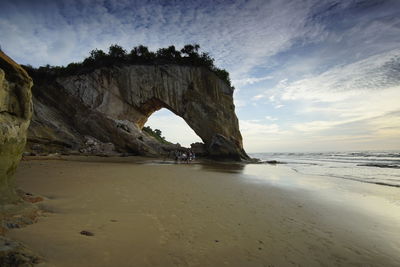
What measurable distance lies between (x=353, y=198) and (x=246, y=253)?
676cm

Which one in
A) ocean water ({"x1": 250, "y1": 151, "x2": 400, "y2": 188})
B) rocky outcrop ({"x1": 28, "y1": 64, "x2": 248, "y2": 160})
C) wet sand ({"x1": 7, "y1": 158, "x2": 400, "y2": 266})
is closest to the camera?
wet sand ({"x1": 7, "y1": 158, "x2": 400, "y2": 266})

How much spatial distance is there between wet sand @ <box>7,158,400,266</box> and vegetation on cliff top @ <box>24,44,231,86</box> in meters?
24.4

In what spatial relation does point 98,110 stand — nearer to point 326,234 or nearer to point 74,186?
point 74,186

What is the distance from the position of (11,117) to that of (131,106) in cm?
2547

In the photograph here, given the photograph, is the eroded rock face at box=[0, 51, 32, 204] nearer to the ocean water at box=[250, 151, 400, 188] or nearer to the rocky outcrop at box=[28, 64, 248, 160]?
the ocean water at box=[250, 151, 400, 188]

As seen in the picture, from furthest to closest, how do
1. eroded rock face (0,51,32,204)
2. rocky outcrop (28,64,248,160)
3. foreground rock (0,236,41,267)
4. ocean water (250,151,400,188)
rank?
rocky outcrop (28,64,248,160) → ocean water (250,151,400,188) → eroded rock face (0,51,32,204) → foreground rock (0,236,41,267)

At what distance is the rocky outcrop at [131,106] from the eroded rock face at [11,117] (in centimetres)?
1949

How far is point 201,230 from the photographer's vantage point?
4016 millimetres

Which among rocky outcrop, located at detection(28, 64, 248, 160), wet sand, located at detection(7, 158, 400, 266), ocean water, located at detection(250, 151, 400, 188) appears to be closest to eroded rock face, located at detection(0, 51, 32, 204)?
wet sand, located at detection(7, 158, 400, 266)

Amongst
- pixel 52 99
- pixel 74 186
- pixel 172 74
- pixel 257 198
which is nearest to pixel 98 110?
pixel 52 99

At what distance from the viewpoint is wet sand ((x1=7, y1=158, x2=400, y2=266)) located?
292cm

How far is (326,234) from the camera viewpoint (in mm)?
4262

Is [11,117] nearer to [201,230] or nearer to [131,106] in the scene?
[201,230]

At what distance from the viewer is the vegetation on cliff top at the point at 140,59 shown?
88.5ft
